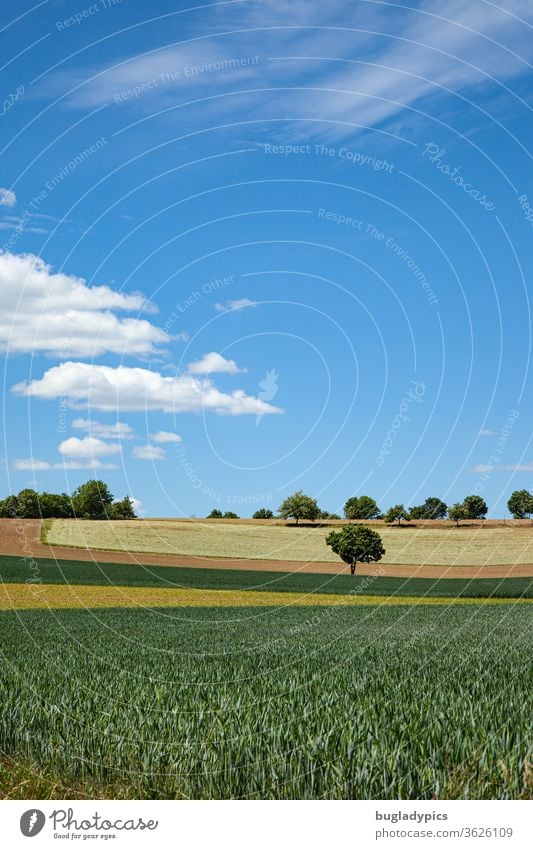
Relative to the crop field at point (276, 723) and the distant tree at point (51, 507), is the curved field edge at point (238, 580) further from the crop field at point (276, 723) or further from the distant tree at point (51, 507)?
the crop field at point (276, 723)

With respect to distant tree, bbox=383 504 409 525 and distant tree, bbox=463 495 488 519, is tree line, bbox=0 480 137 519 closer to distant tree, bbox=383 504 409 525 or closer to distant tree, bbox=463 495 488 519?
distant tree, bbox=383 504 409 525

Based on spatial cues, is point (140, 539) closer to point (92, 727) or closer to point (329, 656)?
point (329, 656)

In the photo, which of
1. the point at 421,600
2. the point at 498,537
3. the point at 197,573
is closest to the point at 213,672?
the point at 421,600

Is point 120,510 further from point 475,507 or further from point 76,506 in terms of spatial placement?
point 475,507

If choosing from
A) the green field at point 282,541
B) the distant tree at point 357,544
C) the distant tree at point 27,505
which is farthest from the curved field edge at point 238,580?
the distant tree at point 27,505

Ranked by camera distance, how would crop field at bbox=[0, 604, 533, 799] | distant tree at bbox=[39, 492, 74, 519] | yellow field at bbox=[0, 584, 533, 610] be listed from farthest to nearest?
distant tree at bbox=[39, 492, 74, 519] < yellow field at bbox=[0, 584, 533, 610] < crop field at bbox=[0, 604, 533, 799]

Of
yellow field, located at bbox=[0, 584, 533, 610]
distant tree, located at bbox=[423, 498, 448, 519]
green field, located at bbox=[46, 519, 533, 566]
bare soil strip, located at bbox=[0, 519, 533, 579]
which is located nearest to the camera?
yellow field, located at bbox=[0, 584, 533, 610]

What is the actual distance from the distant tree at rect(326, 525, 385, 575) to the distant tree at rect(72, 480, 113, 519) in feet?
96.7

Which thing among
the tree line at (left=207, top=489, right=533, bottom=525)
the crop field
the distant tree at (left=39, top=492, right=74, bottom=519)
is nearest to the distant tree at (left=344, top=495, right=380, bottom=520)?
the tree line at (left=207, top=489, right=533, bottom=525)

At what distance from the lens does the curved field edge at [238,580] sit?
263 ft

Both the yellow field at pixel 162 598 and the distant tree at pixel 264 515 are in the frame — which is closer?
the yellow field at pixel 162 598

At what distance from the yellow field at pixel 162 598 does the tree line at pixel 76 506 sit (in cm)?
1602

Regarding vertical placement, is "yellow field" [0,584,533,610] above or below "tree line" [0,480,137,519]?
below

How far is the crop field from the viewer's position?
8.88 metres
